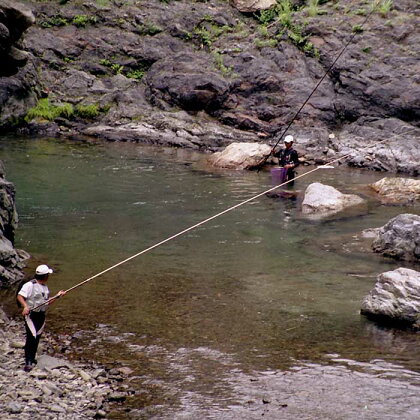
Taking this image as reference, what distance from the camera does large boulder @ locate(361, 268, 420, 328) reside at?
9203 mm

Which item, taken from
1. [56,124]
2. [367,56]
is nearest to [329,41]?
[367,56]

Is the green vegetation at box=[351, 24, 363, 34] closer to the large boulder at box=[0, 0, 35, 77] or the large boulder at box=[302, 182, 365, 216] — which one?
the large boulder at box=[302, 182, 365, 216]

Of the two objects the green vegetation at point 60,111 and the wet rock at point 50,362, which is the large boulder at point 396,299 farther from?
the green vegetation at point 60,111

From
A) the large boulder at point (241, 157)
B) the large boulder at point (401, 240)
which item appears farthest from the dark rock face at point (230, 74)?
the large boulder at point (401, 240)

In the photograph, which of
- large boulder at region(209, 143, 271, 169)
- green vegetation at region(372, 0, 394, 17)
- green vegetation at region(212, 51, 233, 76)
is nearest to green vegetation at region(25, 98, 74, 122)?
green vegetation at region(212, 51, 233, 76)

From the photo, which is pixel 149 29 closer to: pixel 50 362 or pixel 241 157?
pixel 241 157

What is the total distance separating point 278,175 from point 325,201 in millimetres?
2868

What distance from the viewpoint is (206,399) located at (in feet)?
23.6

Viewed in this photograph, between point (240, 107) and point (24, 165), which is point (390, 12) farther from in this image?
point (24, 165)

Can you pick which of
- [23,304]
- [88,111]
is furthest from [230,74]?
[23,304]

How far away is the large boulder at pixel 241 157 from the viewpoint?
2205 cm

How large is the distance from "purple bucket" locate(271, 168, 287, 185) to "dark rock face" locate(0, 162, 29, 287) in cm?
803

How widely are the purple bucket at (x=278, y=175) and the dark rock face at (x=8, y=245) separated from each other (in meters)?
8.03

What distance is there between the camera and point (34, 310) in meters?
7.85
